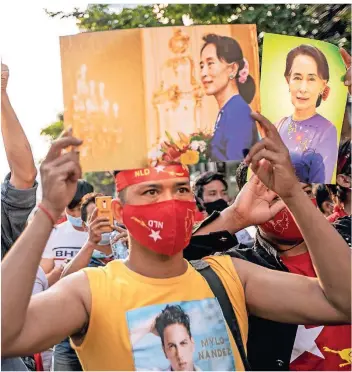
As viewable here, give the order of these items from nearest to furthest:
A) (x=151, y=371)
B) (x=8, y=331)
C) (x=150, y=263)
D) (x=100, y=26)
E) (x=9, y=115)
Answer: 1. (x=8, y=331)
2. (x=151, y=371)
3. (x=150, y=263)
4. (x=9, y=115)
5. (x=100, y=26)

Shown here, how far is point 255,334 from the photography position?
374cm

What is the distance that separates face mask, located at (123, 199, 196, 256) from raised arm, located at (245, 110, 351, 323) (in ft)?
1.11

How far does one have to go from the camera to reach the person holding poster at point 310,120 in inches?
140

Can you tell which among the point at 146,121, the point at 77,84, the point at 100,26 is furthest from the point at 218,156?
the point at 100,26

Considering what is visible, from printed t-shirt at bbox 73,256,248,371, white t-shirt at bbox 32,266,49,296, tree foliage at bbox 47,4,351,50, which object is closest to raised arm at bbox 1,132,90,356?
printed t-shirt at bbox 73,256,248,371

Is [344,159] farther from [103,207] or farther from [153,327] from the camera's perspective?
[153,327]

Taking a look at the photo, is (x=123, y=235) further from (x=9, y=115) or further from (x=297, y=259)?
(x=9, y=115)

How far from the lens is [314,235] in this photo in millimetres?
3199

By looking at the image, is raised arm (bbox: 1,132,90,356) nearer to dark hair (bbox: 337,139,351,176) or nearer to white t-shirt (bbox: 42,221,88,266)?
dark hair (bbox: 337,139,351,176)

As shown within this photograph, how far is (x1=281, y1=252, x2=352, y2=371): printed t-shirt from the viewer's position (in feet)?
12.9

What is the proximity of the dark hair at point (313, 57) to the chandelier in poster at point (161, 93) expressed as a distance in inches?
10.0

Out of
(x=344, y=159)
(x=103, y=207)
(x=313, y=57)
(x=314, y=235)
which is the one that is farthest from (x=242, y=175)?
(x=314, y=235)

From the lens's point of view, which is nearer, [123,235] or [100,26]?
[123,235]

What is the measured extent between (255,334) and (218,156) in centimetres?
93
